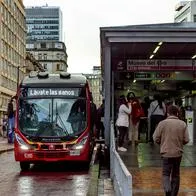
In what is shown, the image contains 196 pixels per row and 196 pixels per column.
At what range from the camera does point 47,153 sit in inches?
780

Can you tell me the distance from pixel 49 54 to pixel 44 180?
16152 cm

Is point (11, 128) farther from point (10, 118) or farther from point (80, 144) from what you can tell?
point (80, 144)

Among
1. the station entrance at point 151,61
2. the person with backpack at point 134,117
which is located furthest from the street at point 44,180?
the person with backpack at point 134,117

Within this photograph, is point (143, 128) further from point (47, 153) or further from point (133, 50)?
point (47, 153)

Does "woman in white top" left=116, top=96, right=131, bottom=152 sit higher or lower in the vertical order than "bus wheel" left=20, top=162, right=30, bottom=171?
higher

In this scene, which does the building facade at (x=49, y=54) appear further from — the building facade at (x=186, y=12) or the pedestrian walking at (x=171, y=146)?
the pedestrian walking at (x=171, y=146)

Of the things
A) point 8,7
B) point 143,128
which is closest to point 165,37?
point 143,128

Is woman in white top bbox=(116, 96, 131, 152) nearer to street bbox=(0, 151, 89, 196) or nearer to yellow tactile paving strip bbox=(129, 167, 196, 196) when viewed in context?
street bbox=(0, 151, 89, 196)

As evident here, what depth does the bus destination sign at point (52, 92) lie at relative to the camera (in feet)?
68.5

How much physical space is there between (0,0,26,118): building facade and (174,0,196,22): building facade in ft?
97.6

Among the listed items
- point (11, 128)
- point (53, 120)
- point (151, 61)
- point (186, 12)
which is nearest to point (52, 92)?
point (53, 120)

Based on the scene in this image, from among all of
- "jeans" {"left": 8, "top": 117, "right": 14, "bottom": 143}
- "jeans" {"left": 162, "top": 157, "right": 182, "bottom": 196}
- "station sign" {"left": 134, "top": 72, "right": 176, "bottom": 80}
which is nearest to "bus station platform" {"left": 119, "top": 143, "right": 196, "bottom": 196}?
"jeans" {"left": 162, "top": 157, "right": 182, "bottom": 196}

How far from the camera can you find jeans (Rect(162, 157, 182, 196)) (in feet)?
35.0

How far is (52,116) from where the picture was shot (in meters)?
20.6
